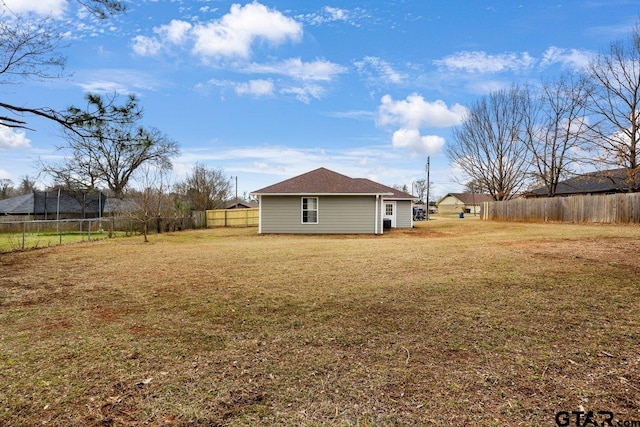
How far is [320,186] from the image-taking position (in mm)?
18891

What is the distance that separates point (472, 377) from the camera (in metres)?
2.97

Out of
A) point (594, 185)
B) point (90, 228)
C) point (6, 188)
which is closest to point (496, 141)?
point (594, 185)

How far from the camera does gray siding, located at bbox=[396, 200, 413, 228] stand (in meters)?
24.6

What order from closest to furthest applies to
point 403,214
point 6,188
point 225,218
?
point 403,214, point 225,218, point 6,188

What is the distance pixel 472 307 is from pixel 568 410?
2257 mm

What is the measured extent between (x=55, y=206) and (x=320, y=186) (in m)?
24.2

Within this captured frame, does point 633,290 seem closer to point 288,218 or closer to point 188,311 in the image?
point 188,311

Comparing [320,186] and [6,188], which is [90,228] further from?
[6,188]

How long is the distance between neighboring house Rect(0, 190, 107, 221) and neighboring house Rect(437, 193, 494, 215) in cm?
5928

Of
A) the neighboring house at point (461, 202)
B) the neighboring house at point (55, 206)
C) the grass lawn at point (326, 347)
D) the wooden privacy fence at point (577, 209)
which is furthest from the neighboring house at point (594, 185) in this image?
the neighboring house at point (55, 206)

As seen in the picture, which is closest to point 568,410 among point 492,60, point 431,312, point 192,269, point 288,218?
point 431,312

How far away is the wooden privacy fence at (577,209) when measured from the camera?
56.1ft

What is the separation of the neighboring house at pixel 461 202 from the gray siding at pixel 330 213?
54.2 m

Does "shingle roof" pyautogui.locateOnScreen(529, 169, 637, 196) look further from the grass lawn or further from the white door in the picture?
the grass lawn
